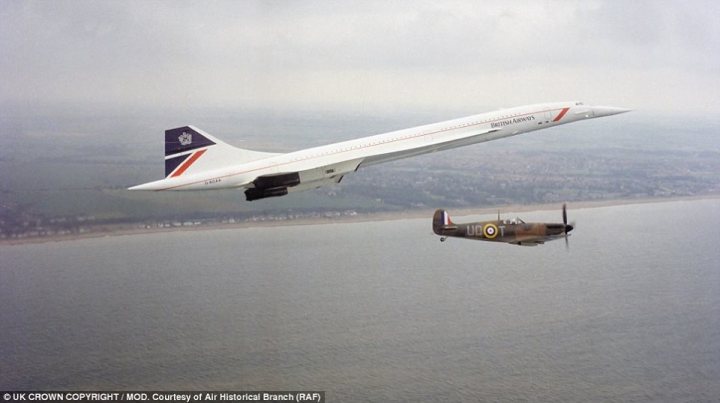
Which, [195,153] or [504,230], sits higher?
[195,153]

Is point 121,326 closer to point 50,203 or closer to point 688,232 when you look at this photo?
point 50,203

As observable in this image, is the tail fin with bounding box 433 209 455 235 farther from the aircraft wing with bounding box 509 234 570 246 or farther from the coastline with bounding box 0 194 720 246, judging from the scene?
the coastline with bounding box 0 194 720 246

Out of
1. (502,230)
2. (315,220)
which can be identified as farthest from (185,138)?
(315,220)

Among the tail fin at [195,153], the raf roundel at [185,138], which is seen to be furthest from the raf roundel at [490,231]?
the raf roundel at [185,138]

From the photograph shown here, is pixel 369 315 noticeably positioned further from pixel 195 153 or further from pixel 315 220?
pixel 195 153

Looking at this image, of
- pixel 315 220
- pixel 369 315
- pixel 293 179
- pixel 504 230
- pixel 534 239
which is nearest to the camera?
pixel 534 239

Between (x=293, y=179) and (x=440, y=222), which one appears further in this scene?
(x=293, y=179)

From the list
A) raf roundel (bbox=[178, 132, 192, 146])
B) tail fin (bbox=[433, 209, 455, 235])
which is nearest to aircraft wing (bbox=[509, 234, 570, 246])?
tail fin (bbox=[433, 209, 455, 235])

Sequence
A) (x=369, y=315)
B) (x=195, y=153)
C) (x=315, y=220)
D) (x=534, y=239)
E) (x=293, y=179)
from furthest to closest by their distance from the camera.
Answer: (x=369, y=315) < (x=315, y=220) < (x=195, y=153) < (x=293, y=179) < (x=534, y=239)

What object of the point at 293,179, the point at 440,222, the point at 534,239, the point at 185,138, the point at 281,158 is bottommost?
the point at 534,239
